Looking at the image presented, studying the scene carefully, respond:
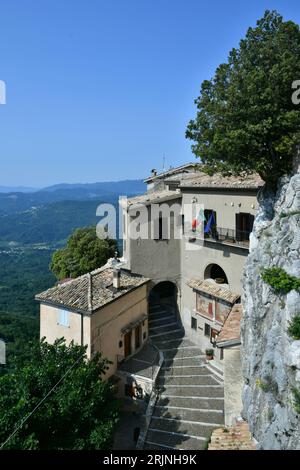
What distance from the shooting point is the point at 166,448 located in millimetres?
17609

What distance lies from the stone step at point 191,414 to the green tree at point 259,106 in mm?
12846

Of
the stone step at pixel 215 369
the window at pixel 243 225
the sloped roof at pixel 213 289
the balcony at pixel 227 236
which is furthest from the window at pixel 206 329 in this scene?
the window at pixel 243 225

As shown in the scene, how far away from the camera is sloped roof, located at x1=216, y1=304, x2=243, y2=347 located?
17953 mm

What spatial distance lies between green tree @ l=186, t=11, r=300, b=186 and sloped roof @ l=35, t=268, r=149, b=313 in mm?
10106

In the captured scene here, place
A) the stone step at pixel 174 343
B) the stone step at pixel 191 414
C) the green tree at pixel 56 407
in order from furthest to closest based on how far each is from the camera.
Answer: the stone step at pixel 174 343 → the stone step at pixel 191 414 → the green tree at pixel 56 407

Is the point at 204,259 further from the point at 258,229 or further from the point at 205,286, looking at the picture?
the point at 258,229

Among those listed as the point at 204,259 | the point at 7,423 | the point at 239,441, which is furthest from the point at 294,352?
the point at 204,259

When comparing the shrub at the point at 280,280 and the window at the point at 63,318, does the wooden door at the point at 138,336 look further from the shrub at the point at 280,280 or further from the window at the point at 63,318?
the shrub at the point at 280,280

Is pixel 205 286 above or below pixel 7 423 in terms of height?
above

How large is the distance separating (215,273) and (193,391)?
8.44 m

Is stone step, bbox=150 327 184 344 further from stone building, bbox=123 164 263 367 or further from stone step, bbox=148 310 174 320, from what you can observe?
stone step, bbox=148 310 174 320

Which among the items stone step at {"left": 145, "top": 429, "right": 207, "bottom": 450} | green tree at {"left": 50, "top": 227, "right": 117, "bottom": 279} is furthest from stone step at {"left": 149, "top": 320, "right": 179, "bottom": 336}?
stone step at {"left": 145, "top": 429, "right": 207, "bottom": 450}

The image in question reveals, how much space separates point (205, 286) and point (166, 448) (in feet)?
34.2

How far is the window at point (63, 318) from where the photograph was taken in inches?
839
